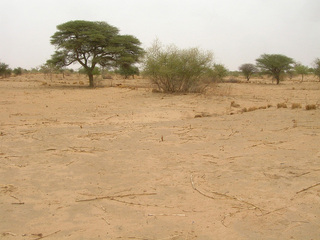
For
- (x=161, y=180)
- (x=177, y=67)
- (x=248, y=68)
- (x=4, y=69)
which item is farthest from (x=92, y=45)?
(x=248, y=68)

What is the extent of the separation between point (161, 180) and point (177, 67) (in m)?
13.2

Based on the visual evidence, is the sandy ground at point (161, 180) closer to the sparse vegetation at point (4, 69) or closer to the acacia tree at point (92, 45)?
the acacia tree at point (92, 45)

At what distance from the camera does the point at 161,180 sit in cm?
448

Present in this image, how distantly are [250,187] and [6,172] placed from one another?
3.71 meters

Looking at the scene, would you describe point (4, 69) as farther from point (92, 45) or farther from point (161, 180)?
point (161, 180)

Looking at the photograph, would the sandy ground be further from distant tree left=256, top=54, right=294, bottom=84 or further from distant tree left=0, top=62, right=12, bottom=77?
distant tree left=0, top=62, right=12, bottom=77

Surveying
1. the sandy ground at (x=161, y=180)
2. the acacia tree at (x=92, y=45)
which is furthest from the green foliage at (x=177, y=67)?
the sandy ground at (x=161, y=180)

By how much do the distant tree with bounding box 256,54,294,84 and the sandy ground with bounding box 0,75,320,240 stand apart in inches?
1060

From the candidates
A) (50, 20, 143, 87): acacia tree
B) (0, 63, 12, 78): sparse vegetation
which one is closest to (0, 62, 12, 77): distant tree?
(0, 63, 12, 78): sparse vegetation

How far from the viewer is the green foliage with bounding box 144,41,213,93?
1708cm

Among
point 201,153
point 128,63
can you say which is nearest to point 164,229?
point 201,153

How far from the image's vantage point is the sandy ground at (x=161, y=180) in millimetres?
3162

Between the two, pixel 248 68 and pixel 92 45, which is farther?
pixel 248 68

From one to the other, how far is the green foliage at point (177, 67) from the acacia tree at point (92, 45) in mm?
5272
